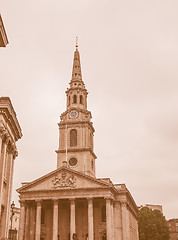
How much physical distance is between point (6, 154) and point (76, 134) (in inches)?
1592

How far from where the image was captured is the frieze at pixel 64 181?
5200 centimetres

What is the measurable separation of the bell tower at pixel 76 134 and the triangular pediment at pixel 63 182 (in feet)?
18.8

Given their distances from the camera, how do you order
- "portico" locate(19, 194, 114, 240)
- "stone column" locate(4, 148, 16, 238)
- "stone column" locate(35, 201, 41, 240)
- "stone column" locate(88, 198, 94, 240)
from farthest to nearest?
"portico" locate(19, 194, 114, 240) → "stone column" locate(35, 201, 41, 240) → "stone column" locate(88, 198, 94, 240) → "stone column" locate(4, 148, 16, 238)

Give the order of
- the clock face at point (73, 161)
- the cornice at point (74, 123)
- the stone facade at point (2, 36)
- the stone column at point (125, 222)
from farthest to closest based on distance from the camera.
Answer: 1. the cornice at point (74, 123)
2. the clock face at point (73, 161)
3. the stone column at point (125, 222)
4. the stone facade at point (2, 36)

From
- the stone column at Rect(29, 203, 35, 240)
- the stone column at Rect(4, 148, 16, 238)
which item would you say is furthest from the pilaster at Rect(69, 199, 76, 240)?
the stone column at Rect(4, 148, 16, 238)

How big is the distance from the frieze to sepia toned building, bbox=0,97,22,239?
2845 cm

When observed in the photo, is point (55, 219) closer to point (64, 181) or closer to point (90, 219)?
point (90, 219)

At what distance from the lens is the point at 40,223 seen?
50.8 m

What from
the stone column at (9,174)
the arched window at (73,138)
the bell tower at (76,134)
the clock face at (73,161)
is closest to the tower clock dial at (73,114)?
the bell tower at (76,134)

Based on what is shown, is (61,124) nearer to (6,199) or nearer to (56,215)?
(56,215)

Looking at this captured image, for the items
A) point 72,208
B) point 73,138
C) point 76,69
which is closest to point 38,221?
point 72,208

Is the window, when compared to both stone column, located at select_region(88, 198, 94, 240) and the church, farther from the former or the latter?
stone column, located at select_region(88, 198, 94, 240)

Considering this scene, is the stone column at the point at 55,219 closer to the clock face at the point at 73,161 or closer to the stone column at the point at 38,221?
the stone column at the point at 38,221

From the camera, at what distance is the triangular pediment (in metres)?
51.5
